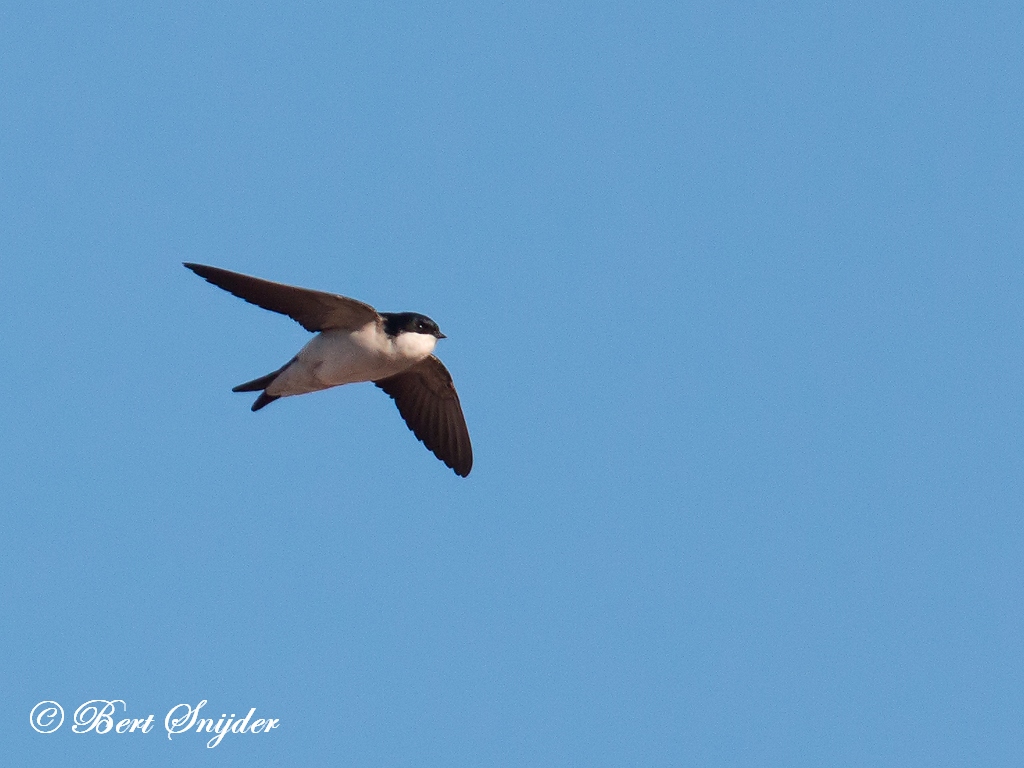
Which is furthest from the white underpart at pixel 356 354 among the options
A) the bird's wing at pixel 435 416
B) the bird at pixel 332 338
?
the bird's wing at pixel 435 416

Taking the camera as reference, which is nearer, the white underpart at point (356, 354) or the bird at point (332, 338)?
the bird at point (332, 338)

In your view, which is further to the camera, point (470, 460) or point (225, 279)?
point (470, 460)

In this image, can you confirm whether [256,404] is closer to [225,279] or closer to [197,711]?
[225,279]

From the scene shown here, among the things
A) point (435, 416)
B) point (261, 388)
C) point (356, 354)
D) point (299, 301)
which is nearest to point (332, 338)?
point (356, 354)

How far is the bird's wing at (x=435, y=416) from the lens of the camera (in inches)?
455

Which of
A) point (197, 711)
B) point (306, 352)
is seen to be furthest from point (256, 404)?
point (197, 711)

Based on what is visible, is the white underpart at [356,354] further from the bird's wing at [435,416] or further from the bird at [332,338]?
the bird's wing at [435,416]

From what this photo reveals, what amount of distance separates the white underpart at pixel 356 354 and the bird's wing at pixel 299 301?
0.10 metres

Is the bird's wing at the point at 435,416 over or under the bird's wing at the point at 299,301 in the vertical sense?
over

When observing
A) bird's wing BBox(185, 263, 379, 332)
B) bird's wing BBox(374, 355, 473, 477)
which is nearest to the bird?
bird's wing BBox(185, 263, 379, 332)

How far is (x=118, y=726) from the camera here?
1041 centimetres

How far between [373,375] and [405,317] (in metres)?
0.54

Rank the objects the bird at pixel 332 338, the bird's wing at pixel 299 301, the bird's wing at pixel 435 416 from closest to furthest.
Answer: the bird's wing at pixel 299 301
the bird at pixel 332 338
the bird's wing at pixel 435 416

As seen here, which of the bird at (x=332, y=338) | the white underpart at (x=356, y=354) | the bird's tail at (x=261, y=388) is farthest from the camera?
the bird's tail at (x=261, y=388)
